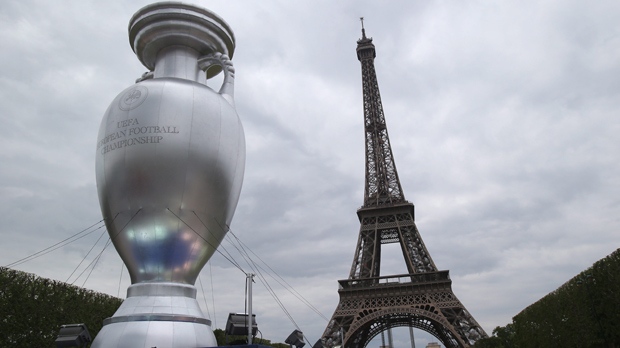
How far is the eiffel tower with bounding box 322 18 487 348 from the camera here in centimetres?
3603

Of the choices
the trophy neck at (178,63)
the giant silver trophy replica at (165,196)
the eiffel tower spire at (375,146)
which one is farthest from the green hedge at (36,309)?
the eiffel tower spire at (375,146)

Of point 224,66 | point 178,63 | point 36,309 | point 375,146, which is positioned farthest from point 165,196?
point 375,146

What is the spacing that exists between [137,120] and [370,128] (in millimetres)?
44109

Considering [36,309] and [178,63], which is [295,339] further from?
[36,309]

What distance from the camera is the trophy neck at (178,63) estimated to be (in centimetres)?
1081

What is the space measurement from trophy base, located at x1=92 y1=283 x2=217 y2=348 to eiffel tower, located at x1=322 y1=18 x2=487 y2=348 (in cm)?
2552

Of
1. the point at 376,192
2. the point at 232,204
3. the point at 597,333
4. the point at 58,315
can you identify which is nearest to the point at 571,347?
the point at 597,333

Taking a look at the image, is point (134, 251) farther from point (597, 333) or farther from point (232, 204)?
point (597, 333)

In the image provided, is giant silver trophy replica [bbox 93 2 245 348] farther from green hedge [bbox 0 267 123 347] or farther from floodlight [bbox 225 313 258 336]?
green hedge [bbox 0 267 123 347]

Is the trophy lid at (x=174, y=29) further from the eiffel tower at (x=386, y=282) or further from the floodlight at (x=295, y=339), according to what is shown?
the eiffel tower at (x=386, y=282)

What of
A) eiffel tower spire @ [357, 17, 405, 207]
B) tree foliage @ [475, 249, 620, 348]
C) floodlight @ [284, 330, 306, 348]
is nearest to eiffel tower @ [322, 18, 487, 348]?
eiffel tower spire @ [357, 17, 405, 207]

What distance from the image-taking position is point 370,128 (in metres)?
51.9

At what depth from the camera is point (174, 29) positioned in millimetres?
10648

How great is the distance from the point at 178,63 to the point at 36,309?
10658 mm
